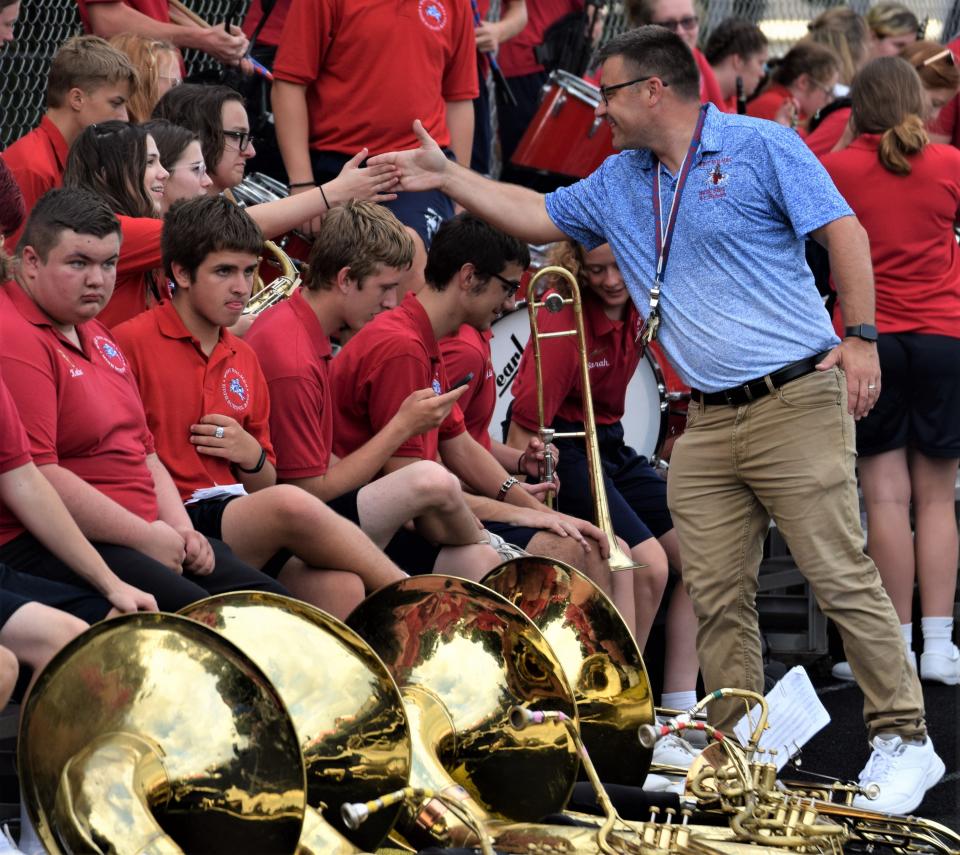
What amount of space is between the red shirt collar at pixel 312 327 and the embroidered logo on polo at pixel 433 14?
1795mm

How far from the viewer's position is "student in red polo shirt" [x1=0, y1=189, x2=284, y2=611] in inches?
153

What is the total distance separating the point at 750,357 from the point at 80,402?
1.74m

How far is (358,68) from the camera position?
250 inches

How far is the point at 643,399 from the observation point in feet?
21.6

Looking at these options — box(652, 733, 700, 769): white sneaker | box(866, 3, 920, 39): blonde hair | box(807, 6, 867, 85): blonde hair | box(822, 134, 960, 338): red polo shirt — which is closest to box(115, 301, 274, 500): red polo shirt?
box(652, 733, 700, 769): white sneaker

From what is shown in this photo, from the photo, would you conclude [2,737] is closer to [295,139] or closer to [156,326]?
[156,326]

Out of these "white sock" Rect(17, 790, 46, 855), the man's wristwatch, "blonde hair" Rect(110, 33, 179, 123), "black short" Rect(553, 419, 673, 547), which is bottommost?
"black short" Rect(553, 419, 673, 547)

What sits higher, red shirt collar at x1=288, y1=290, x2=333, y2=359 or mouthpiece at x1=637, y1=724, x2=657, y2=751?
red shirt collar at x1=288, y1=290, x2=333, y2=359

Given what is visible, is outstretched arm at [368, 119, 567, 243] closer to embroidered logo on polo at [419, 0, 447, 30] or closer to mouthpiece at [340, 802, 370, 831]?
embroidered logo on polo at [419, 0, 447, 30]

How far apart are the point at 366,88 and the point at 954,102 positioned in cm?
307

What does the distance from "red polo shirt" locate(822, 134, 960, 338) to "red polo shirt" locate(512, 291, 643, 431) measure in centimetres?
95

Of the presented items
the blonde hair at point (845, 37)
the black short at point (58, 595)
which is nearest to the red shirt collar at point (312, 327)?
the black short at point (58, 595)

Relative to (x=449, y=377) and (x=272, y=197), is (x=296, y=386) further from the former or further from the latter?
(x=272, y=197)

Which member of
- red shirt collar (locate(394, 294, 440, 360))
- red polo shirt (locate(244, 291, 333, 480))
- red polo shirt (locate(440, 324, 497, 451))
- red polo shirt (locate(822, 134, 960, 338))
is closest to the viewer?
red polo shirt (locate(244, 291, 333, 480))
